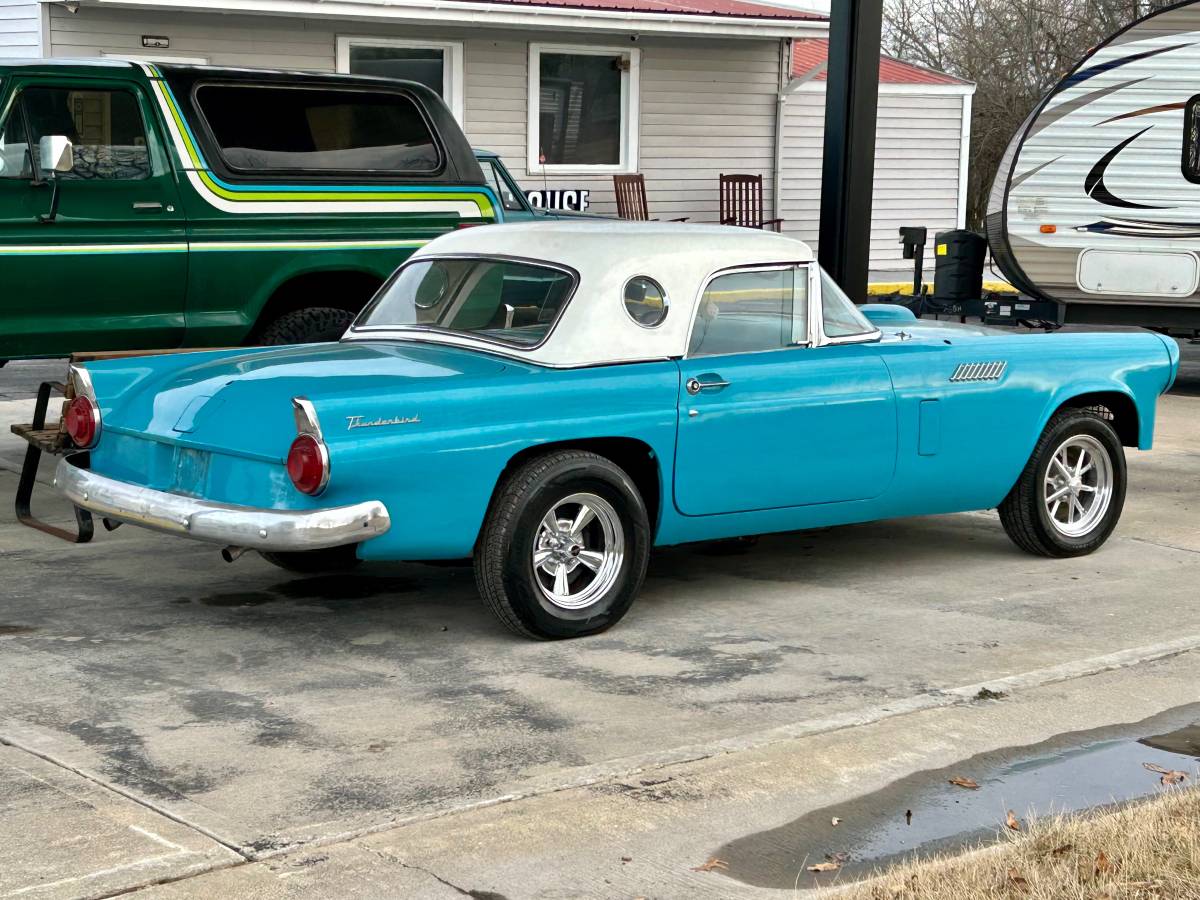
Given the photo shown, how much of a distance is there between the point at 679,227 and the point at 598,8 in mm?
13283

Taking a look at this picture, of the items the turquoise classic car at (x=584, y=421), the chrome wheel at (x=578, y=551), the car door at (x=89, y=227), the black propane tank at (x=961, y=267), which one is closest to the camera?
the turquoise classic car at (x=584, y=421)

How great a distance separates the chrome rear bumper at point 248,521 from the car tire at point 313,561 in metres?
1.10

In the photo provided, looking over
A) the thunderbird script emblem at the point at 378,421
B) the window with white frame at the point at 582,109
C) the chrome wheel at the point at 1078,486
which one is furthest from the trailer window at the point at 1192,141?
the thunderbird script emblem at the point at 378,421

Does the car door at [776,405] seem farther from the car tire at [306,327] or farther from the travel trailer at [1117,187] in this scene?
the travel trailer at [1117,187]

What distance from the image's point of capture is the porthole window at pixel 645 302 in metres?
6.55

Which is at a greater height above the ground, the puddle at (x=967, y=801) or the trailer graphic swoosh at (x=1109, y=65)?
the trailer graphic swoosh at (x=1109, y=65)

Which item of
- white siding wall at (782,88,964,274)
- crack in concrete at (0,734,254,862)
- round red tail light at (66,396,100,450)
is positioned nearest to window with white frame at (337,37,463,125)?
white siding wall at (782,88,964,274)

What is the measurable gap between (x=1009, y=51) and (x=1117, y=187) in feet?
86.0

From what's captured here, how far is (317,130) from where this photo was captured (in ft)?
32.2

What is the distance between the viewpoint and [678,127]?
2167 cm

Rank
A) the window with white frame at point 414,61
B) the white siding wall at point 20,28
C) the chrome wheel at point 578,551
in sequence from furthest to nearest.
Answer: the window with white frame at point 414,61
the white siding wall at point 20,28
the chrome wheel at point 578,551

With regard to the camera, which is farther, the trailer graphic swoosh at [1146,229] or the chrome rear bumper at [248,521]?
the trailer graphic swoosh at [1146,229]

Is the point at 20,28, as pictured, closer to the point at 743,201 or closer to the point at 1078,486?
the point at 743,201

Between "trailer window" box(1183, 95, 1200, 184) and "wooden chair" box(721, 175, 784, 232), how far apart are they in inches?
302
